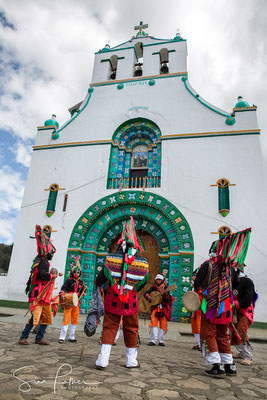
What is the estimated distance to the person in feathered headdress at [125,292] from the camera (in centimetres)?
365

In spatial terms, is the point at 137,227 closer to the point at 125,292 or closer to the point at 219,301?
the point at 125,292

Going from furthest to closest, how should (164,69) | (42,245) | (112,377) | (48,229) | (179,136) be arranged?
1. (164,69)
2. (179,136)
3. (48,229)
4. (42,245)
5. (112,377)

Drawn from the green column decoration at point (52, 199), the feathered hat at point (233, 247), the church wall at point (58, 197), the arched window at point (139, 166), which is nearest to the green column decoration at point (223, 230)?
the arched window at point (139, 166)

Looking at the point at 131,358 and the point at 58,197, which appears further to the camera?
the point at 58,197

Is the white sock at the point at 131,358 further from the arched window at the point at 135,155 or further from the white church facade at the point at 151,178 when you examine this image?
the arched window at the point at 135,155

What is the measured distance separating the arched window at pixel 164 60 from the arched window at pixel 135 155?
328cm

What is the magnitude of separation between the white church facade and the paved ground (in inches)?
208

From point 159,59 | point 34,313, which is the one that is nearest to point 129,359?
point 34,313

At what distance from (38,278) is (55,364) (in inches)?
74.2

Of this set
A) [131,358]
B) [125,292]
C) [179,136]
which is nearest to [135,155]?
[179,136]

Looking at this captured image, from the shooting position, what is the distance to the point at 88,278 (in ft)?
34.1

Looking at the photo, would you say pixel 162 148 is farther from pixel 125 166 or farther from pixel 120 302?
pixel 120 302

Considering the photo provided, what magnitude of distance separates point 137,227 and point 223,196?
3398 millimetres

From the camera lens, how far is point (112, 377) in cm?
309
